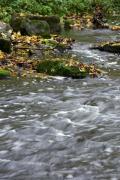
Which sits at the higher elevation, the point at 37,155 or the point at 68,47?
the point at 37,155

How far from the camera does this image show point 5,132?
7121 millimetres

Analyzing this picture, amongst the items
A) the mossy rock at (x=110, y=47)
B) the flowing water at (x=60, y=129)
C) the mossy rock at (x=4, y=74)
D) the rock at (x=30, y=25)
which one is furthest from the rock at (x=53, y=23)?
the flowing water at (x=60, y=129)

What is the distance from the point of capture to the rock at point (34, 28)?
55.0 feet

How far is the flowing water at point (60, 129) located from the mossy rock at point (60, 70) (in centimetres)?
30

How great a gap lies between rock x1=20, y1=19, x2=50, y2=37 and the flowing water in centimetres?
599

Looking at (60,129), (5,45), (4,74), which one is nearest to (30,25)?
(5,45)

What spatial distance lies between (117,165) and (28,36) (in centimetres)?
1091

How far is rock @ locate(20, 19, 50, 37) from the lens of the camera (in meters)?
16.8

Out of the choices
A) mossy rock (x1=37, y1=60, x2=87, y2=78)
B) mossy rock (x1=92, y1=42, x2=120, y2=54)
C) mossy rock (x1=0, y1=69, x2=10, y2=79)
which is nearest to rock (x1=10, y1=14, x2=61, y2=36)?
mossy rock (x1=92, y1=42, x2=120, y2=54)

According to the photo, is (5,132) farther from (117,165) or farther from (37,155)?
(117,165)

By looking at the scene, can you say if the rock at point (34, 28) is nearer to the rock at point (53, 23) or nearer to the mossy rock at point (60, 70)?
the rock at point (53, 23)

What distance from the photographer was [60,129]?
722 centimetres

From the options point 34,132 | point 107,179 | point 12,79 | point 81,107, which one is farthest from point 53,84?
point 107,179

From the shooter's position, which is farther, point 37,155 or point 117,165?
point 37,155
